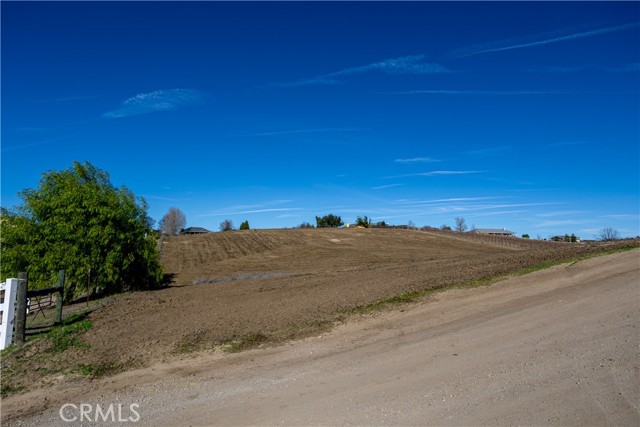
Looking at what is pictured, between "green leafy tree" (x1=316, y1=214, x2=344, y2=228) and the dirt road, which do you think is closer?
the dirt road

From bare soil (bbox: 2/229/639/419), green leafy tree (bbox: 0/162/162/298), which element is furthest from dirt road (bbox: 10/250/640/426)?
green leafy tree (bbox: 0/162/162/298)

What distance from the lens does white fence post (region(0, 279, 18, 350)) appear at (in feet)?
31.8

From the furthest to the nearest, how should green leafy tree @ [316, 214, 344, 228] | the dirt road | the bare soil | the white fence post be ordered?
1. green leafy tree @ [316, 214, 344, 228]
2. the white fence post
3. the bare soil
4. the dirt road

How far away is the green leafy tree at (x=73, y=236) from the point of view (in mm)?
20781

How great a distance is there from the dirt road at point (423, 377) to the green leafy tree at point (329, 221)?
113m

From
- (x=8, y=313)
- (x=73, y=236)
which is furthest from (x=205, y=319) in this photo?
(x=73, y=236)

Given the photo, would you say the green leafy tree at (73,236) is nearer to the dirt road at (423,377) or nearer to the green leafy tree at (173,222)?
the dirt road at (423,377)

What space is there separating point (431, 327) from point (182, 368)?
5647 millimetres

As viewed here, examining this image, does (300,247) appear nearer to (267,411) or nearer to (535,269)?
(535,269)

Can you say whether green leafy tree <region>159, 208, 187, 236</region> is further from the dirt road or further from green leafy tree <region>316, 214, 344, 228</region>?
the dirt road

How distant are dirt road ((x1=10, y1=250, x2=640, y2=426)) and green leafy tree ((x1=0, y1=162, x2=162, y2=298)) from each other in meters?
15.7

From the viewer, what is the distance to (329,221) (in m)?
125

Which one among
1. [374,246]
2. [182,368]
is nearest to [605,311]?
[182,368]

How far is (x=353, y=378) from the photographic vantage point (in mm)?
6910
